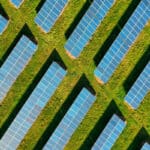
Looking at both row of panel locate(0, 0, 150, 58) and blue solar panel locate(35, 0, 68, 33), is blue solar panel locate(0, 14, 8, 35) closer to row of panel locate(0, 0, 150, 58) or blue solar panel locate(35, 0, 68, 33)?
row of panel locate(0, 0, 150, 58)

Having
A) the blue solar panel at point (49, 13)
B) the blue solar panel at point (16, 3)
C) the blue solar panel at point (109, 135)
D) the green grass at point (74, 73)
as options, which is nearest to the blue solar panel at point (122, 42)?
the green grass at point (74, 73)

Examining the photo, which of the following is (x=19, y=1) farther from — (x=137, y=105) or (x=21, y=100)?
(x=137, y=105)

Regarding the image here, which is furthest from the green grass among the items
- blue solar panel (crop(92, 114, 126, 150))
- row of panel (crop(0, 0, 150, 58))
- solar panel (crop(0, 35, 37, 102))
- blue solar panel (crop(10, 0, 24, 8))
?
blue solar panel (crop(92, 114, 126, 150))

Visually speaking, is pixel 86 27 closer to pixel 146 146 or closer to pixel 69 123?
pixel 69 123

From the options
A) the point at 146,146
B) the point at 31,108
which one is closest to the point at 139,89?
the point at 146,146

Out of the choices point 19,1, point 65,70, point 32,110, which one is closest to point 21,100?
point 32,110

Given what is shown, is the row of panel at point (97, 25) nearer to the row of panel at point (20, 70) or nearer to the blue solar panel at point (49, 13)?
the blue solar panel at point (49, 13)

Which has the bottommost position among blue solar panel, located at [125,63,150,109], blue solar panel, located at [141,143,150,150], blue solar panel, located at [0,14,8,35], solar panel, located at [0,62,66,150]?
solar panel, located at [0,62,66,150]
